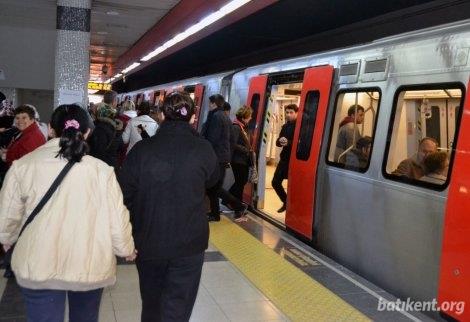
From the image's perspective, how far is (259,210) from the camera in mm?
7797

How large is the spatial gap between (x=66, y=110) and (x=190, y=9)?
4960 mm

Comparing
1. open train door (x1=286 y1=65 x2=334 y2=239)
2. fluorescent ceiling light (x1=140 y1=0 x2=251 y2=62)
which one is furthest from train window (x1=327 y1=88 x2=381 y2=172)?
fluorescent ceiling light (x1=140 y1=0 x2=251 y2=62)

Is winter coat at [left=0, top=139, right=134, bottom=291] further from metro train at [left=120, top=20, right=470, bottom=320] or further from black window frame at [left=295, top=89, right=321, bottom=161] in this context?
black window frame at [left=295, top=89, right=321, bottom=161]

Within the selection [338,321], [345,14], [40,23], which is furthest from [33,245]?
[40,23]

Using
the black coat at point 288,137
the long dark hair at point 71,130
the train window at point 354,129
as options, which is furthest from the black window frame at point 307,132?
the long dark hair at point 71,130

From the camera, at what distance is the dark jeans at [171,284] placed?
110 inches

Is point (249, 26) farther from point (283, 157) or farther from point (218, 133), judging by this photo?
point (218, 133)

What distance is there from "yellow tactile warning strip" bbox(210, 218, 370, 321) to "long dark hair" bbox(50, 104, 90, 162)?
7.25 ft

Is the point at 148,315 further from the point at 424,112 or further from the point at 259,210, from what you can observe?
the point at 259,210

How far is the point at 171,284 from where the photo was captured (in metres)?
2.82

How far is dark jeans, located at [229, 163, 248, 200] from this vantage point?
750cm

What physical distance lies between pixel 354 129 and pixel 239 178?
2.50 meters

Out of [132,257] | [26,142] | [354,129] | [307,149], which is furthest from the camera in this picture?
[307,149]

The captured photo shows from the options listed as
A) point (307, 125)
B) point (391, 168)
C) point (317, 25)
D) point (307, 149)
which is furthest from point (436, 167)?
point (317, 25)
